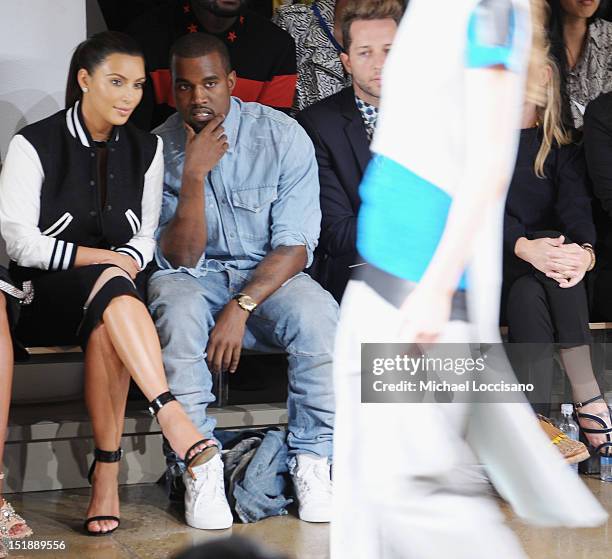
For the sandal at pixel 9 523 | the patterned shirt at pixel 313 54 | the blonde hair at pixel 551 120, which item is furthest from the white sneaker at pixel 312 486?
the patterned shirt at pixel 313 54

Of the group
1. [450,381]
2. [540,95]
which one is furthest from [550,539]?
[540,95]

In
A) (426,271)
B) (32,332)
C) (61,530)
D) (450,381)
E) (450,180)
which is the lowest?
(61,530)

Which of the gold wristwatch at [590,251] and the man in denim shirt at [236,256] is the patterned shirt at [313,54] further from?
the gold wristwatch at [590,251]

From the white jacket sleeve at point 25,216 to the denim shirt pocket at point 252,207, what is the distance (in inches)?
15.8

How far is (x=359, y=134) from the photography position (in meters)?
2.44

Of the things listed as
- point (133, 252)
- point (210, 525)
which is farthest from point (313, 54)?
point (210, 525)

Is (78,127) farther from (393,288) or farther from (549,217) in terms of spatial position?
(393,288)

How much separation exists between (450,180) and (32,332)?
1.39 meters

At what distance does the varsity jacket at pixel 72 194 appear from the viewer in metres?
2.45

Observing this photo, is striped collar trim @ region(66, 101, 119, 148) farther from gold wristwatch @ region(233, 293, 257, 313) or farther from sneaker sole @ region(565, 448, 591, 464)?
sneaker sole @ region(565, 448, 591, 464)

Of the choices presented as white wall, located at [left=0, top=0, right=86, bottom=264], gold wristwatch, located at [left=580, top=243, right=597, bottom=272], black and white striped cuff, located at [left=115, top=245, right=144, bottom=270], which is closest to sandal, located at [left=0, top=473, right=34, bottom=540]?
black and white striped cuff, located at [left=115, top=245, right=144, bottom=270]

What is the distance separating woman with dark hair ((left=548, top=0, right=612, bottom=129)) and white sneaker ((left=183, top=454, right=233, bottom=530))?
1.12 meters

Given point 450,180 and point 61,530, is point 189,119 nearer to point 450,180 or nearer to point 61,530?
point 61,530

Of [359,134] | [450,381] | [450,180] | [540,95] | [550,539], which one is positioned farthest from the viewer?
[359,134]
